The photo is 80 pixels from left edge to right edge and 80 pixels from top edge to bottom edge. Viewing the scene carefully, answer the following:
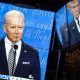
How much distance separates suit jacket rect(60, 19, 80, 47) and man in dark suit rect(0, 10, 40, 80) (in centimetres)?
109

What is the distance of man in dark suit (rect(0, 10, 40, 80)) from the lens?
11141 millimetres

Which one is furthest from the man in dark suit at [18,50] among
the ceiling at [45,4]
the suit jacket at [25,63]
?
the ceiling at [45,4]

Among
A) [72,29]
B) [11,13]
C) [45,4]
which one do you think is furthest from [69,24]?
[11,13]

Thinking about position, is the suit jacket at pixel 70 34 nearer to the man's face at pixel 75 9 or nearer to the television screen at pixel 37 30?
the man's face at pixel 75 9

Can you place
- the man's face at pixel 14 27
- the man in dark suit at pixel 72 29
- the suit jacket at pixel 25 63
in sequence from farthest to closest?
the man's face at pixel 14 27 → the suit jacket at pixel 25 63 → the man in dark suit at pixel 72 29

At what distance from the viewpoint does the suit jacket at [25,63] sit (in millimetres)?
Result: 11086

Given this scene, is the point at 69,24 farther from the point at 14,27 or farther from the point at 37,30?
the point at 14,27

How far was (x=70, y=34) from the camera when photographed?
10.8 meters

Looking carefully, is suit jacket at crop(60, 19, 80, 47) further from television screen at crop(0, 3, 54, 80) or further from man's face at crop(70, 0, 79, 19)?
television screen at crop(0, 3, 54, 80)

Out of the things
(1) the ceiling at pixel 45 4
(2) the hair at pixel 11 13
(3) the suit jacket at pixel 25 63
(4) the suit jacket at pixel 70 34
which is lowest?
(3) the suit jacket at pixel 25 63

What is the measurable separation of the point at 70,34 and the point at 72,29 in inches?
9.3

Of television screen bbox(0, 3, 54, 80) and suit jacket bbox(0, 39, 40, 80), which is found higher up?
television screen bbox(0, 3, 54, 80)

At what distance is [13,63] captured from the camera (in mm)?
11148

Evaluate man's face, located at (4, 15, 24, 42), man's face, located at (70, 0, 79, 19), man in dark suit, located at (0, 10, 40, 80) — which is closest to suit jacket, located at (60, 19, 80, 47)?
man's face, located at (70, 0, 79, 19)
